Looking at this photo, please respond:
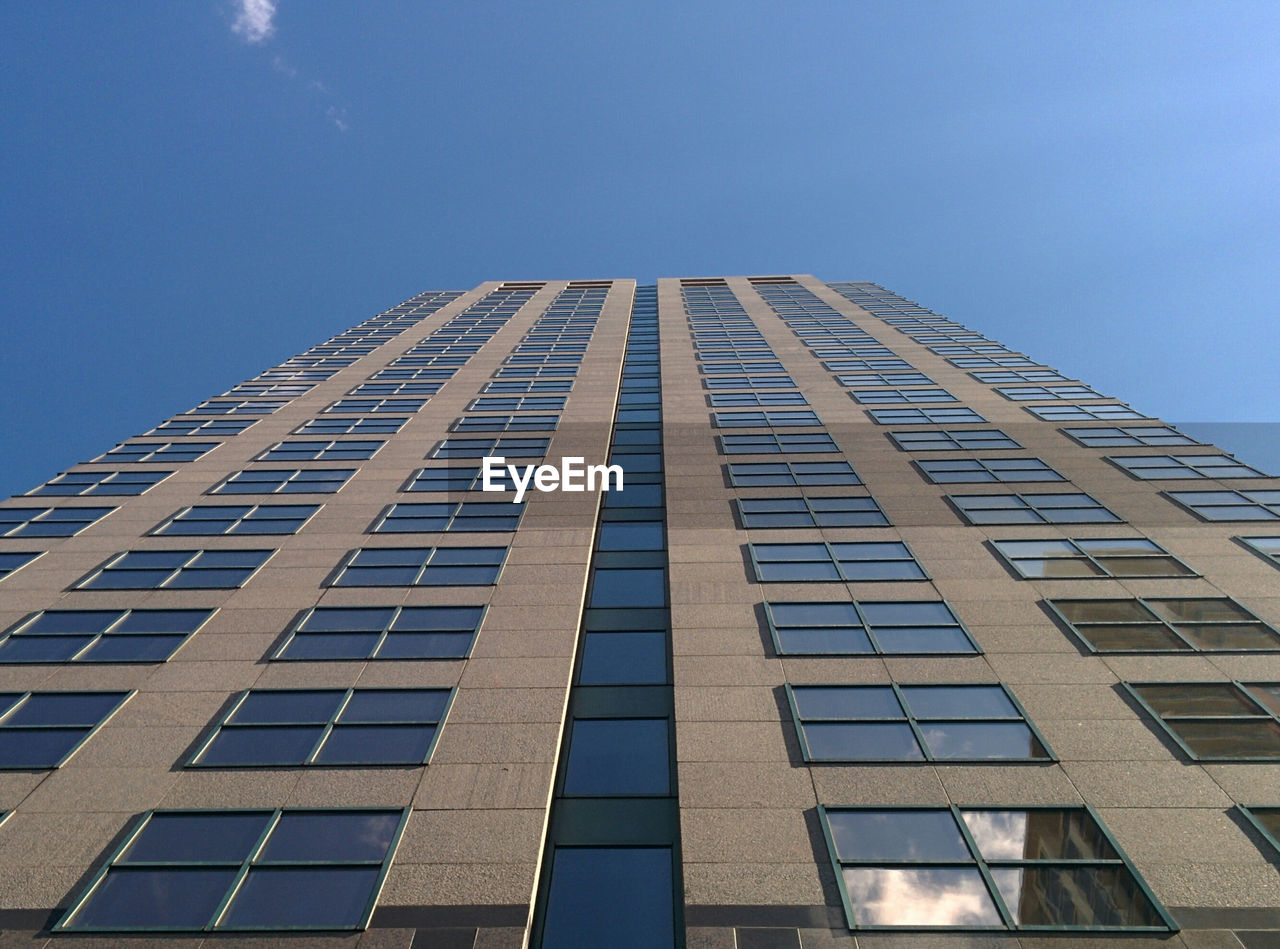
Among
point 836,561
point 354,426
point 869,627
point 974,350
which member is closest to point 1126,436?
point 974,350

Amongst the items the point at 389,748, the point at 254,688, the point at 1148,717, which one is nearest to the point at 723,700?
the point at 389,748

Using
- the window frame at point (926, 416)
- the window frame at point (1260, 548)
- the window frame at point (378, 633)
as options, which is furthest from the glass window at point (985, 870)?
the window frame at point (926, 416)

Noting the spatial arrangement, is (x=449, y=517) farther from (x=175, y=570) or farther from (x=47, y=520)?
(x=47, y=520)

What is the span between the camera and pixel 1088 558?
1992 cm

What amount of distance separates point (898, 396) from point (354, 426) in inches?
985

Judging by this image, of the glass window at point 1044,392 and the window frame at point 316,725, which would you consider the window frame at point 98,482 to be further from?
the glass window at point 1044,392

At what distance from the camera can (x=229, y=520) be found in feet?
78.2

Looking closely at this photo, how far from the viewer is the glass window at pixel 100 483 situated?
2600 cm

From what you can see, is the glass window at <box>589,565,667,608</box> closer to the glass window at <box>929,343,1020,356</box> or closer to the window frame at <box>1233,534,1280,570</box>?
the window frame at <box>1233,534,1280,570</box>

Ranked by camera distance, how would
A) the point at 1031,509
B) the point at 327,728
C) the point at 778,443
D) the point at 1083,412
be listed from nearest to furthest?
the point at 327,728 < the point at 1031,509 < the point at 778,443 < the point at 1083,412

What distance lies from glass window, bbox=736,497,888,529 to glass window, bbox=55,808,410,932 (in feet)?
44.7

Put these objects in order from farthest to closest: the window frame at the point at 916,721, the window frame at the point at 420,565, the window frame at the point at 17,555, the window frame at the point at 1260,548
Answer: the window frame at the point at 17,555
the window frame at the point at 420,565
the window frame at the point at 1260,548
the window frame at the point at 916,721

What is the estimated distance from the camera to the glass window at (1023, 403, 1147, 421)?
30.3m

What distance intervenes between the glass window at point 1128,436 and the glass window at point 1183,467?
1.24 m
